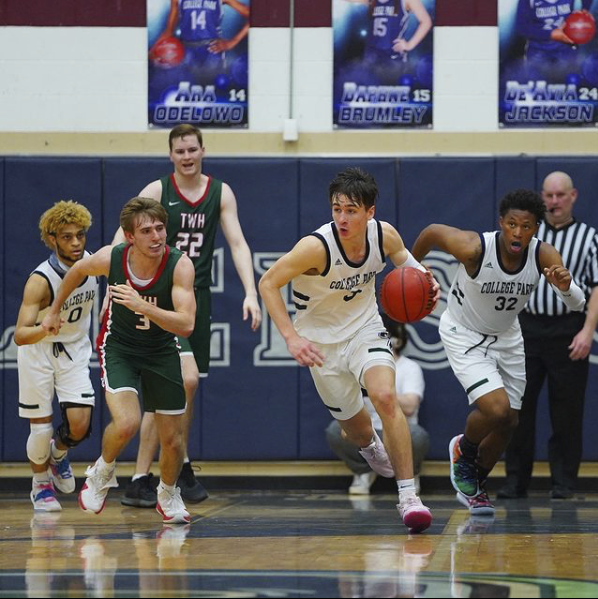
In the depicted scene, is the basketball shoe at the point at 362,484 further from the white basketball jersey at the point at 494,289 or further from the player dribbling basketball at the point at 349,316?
the player dribbling basketball at the point at 349,316

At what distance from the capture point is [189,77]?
9.87 meters

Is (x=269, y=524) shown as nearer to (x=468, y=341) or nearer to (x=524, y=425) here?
(x=468, y=341)

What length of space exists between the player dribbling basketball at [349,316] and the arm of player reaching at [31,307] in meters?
1.84

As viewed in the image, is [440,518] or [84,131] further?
[84,131]

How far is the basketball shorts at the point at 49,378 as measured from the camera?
7.91m

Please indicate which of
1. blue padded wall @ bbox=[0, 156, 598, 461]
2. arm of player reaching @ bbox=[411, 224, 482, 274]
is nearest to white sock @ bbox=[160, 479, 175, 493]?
arm of player reaching @ bbox=[411, 224, 482, 274]

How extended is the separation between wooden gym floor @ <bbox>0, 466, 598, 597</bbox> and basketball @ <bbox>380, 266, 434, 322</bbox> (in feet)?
3.56

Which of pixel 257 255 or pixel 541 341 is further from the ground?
pixel 257 255

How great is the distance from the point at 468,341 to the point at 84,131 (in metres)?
4.03

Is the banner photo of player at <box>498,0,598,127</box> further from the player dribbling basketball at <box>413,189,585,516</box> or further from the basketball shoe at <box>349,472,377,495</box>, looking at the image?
the basketball shoe at <box>349,472,377,495</box>

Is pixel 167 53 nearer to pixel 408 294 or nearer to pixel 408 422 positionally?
pixel 408 422

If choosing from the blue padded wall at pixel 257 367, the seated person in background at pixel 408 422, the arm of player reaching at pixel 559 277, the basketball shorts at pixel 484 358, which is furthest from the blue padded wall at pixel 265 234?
the arm of player reaching at pixel 559 277

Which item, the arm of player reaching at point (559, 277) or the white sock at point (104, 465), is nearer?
the white sock at point (104, 465)

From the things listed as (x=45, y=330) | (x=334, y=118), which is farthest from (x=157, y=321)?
(x=334, y=118)
